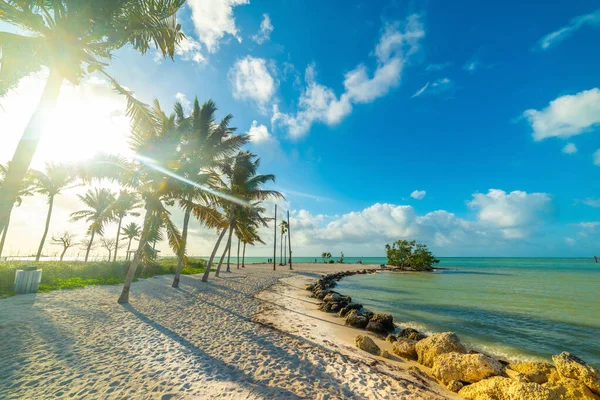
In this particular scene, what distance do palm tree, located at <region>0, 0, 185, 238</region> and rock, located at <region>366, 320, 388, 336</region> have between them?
11091mm

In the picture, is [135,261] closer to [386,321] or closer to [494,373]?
[386,321]

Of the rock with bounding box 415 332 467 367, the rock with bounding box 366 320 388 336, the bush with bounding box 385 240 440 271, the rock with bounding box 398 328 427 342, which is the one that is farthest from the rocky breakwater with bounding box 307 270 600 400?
the bush with bounding box 385 240 440 271

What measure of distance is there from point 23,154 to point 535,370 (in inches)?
508

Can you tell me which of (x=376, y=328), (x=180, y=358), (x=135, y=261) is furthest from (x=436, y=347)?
(x=135, y=261)

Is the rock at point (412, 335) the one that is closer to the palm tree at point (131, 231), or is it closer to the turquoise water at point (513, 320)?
the turquoise water at point (513, 320)

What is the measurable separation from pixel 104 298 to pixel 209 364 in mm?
9269

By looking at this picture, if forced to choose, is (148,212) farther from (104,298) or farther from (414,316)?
(414,316)

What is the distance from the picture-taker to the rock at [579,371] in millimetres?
4660

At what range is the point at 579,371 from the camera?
16.0 ft

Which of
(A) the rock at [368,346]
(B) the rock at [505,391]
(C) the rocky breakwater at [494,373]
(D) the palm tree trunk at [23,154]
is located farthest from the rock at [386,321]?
(D) the palm tree trunk at [23,154]

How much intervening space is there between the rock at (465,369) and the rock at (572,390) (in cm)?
103

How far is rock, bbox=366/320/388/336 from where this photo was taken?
360 inches

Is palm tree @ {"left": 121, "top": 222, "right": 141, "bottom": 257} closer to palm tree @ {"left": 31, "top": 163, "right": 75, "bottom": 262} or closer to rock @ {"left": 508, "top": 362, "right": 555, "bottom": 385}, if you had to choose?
palm tree @ {"left": 31, "top": 163, "right": 75, "bottom": 262}

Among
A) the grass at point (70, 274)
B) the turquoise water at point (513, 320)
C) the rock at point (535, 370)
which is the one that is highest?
the grass at point (70, 274)
